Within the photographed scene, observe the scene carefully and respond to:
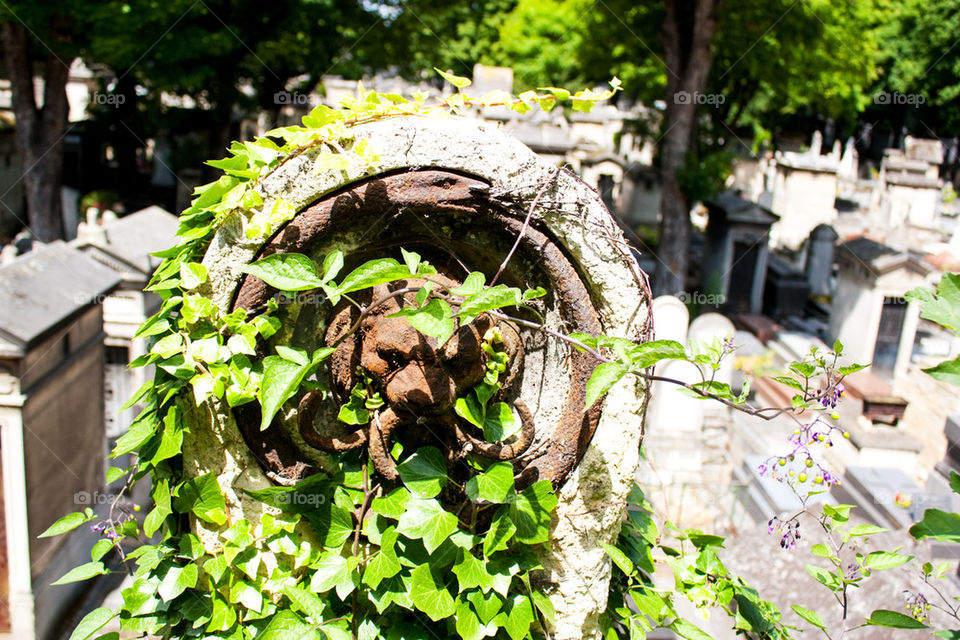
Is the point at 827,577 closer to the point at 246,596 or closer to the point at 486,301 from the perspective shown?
the point at 486,301

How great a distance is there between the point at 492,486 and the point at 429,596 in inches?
14.0

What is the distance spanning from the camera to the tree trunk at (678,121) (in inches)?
514

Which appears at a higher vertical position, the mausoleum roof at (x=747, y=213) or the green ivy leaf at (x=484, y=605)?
the mausoleum roof at (x=747, y=213)

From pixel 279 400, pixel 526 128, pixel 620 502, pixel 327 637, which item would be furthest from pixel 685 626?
pixel 526 128

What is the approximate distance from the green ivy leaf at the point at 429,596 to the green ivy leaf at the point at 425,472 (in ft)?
0.71

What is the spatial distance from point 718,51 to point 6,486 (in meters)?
15.9

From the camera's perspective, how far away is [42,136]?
45.0 feet

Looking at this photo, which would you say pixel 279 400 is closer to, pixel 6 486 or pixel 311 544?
pixel 311 544

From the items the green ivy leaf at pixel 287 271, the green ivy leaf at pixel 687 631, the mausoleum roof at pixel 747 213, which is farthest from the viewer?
the mausoleum roof at pixel 747 213

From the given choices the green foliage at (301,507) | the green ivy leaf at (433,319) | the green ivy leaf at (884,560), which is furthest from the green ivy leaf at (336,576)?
the green ivy leaf at (884,560)

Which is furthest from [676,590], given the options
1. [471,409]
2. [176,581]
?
[176,581]

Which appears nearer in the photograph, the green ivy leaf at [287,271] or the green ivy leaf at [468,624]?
the green ivy leaf at [287,271]

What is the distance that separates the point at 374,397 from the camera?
2.16m

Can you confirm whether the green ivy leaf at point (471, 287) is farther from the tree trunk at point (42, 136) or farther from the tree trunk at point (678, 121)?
the tree trunk at point (42, 136)
